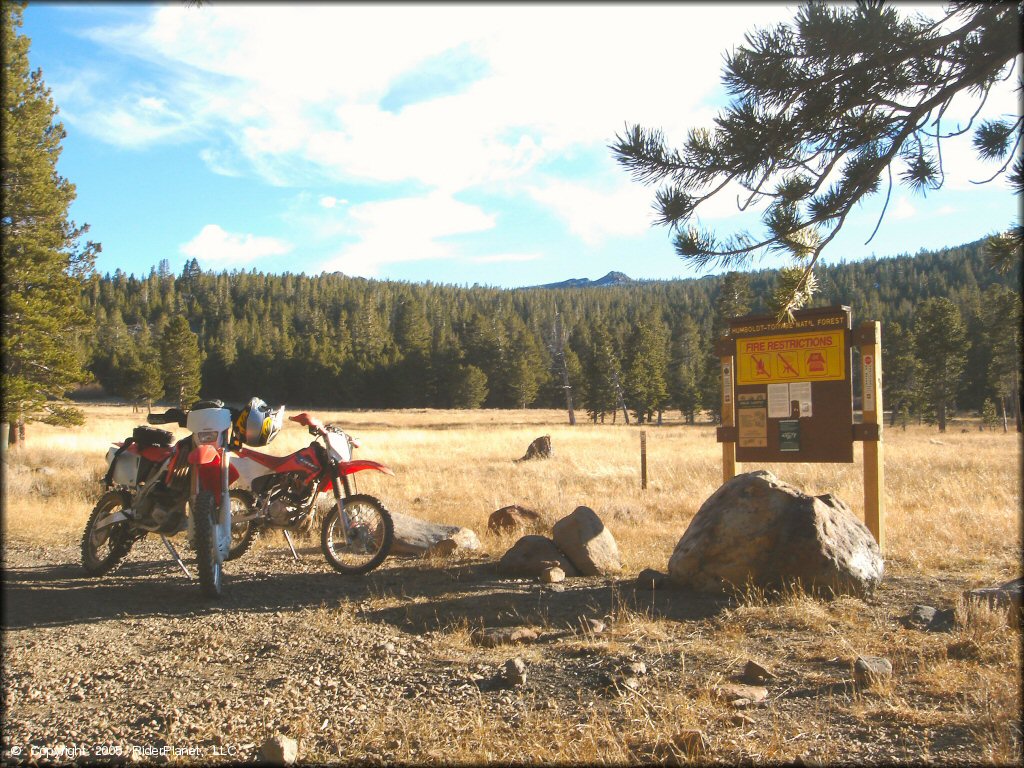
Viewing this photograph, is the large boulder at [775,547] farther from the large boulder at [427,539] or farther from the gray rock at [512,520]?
the gray rock at [512,520]

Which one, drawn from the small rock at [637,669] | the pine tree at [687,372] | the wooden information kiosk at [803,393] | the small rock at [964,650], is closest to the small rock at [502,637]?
the small rock at [637,669]

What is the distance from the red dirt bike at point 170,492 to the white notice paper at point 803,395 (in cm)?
561

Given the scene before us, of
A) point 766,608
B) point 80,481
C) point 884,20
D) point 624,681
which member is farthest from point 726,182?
point 80,481

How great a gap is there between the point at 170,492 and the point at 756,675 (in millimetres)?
4733

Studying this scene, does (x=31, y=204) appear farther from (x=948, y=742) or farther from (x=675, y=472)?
(x=948, y=742)

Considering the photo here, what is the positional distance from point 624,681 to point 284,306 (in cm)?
14142

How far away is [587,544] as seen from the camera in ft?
21.5

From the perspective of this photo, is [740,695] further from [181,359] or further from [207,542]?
[181,359]

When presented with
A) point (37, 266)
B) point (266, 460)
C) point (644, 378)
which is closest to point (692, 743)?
point (266, 460)

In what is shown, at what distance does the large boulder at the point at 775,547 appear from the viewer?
5.56m

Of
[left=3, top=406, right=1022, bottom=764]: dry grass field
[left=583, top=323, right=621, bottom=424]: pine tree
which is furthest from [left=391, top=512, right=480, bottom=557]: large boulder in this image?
[left=583, top=323, right=621, bottom=424]: pine tree

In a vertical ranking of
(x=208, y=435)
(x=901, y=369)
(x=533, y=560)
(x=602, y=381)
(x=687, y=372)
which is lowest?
(x=533, y=560)

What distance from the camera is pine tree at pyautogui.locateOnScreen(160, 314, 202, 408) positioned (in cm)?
5081

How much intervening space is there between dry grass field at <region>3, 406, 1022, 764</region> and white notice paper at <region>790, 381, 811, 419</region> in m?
1.63
